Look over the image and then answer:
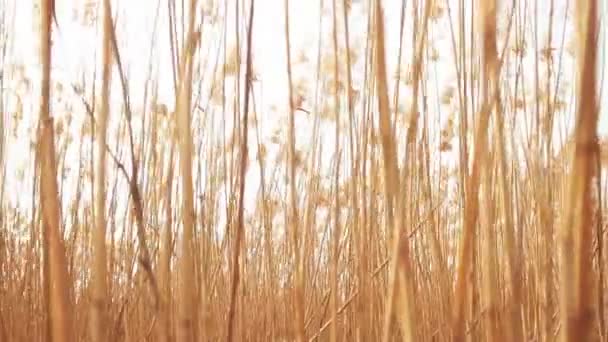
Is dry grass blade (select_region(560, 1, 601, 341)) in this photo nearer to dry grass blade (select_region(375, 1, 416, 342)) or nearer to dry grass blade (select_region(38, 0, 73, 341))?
dry grass blade (select_region(375, 1, 416, 342))

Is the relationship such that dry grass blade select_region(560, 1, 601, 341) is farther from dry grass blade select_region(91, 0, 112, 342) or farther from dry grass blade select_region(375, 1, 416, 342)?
dry grass blade select_region(91, 0, 112, 342)

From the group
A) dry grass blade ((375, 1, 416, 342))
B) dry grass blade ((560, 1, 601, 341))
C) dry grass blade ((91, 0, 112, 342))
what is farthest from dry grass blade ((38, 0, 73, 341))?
dry grass blade ((560, 1, 601, 341))

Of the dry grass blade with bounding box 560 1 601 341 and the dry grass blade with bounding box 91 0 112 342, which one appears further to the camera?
the dry grass blade with bounding box 91 0 112 342

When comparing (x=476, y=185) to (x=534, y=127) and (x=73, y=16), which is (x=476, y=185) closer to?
(x=534, y=127)

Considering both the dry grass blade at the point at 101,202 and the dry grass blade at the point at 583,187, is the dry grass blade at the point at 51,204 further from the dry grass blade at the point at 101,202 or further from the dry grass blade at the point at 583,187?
the dry grass blade at the point at 583,187

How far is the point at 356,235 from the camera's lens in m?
0.85

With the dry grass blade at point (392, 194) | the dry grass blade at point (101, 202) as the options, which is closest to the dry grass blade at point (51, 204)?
the dry grass blade at point (101, 202)

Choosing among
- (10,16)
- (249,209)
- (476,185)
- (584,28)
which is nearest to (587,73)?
(584,28)

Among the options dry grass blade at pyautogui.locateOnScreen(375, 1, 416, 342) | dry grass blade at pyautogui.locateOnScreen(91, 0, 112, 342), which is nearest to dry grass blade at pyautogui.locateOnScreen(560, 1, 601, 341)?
dry grass blade at pyautogui.locateOnScreen(375, 1, 416, 342)

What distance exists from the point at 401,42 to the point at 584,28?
0.32 metres

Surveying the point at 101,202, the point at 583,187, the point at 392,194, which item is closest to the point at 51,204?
the point at 101,202

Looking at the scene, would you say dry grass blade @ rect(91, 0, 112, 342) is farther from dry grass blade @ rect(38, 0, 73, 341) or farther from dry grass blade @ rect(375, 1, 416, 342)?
dry grass blade @ rect(375, 1, 416, 342)

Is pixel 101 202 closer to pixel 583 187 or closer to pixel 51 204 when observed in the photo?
pixel 51 204

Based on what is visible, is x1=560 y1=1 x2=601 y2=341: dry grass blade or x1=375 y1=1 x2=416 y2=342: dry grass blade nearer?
x1=560 y1=1 x2=601 y2=341: dry grass blade
